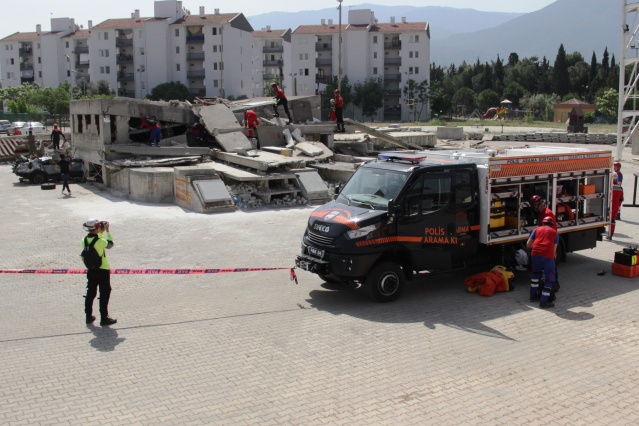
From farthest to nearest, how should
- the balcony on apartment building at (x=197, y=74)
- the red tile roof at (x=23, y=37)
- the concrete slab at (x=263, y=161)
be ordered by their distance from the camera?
the red tile roof at (x=23, y=37), the balcony on apartment building at (x=197, y=74), the concrete slab at (x=263, y=161)

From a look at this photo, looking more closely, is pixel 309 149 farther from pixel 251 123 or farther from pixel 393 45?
pixel 393 45

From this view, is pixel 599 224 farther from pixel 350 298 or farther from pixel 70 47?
pixel 70 47

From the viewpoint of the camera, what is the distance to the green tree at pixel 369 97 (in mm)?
85188

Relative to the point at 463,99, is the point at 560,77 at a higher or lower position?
higher

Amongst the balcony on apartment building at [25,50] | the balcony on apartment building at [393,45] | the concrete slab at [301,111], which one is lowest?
the concrete slab at [301,111]

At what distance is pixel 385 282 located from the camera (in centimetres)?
1005

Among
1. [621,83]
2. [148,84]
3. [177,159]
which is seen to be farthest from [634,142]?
[148,84]

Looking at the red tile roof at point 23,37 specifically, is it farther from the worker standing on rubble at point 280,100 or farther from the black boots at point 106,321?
the black boots at point 106,321

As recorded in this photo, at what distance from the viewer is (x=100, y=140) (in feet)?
79.8

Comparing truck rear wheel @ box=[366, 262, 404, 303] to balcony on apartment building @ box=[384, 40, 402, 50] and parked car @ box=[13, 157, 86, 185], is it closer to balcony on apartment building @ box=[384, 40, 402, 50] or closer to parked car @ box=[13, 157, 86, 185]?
parked car @ box=[13, 157, 86, 185]

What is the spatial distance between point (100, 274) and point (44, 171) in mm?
19168

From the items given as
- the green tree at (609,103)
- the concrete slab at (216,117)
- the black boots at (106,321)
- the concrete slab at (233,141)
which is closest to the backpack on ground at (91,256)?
the black boots at (106,321)

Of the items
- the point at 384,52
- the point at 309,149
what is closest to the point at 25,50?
the point at 384,52

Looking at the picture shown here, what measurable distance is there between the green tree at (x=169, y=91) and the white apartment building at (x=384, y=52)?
17.5 metres
